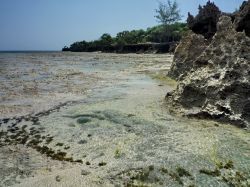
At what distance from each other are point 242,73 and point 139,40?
126 metres

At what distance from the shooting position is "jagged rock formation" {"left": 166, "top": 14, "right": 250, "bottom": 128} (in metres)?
15.9

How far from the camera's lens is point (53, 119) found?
1767 centimetres

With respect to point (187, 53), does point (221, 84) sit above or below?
below

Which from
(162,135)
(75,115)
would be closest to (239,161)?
(162,135)

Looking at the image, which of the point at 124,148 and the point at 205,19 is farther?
the point at 205,19

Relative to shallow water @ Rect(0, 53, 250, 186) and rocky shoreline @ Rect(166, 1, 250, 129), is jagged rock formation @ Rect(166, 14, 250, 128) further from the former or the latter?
shallow water @ Rect(0, 53, 250, 186)

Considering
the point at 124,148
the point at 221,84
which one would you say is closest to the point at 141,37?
the point at 221,84

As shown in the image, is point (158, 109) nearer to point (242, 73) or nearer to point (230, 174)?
point (242, 73)

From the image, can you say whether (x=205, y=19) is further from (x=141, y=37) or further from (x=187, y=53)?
(x=141, y=37)

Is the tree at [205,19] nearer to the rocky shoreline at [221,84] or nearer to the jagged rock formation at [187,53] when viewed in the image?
the jagged rock formation at [187,53]

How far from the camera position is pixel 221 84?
55.5ft

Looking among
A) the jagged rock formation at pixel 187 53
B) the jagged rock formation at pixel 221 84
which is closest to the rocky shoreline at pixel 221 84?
the jagged rock formation at pixel 221 84

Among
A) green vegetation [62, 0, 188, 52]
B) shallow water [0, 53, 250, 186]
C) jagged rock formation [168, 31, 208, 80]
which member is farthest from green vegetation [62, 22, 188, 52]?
shallow water [0, 53, 250, 186]

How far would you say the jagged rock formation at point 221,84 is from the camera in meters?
15.9
